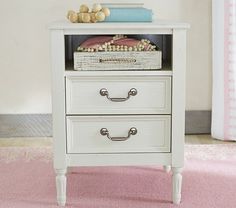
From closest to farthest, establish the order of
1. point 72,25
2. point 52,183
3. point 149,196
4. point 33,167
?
point 72,25
point 149,196
point 52,183
point 33,167

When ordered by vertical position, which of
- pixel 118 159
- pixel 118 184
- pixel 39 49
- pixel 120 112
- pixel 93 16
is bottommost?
pixel 118 184

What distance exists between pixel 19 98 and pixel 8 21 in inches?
13.0

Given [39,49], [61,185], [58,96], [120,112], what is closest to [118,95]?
[120,112]

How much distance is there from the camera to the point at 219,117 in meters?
2.16

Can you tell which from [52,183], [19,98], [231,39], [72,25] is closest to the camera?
[72,25]

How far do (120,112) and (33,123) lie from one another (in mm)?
894

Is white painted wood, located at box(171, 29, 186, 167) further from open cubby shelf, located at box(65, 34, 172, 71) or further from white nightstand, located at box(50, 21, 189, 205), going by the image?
open cubby shelf, located at box(65, 34, 172, 71)

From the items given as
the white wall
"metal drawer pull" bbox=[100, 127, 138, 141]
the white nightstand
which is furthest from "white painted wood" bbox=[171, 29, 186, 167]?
the white wall

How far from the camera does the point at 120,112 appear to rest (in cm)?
143

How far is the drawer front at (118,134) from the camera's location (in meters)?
1.43

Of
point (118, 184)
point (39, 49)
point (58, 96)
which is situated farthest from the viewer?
point (39, 49)

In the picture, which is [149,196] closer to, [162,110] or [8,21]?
[162,110]

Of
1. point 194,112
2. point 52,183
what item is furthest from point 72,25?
point 194,112

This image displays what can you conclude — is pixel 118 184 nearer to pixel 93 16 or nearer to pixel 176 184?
pixel 176 184
